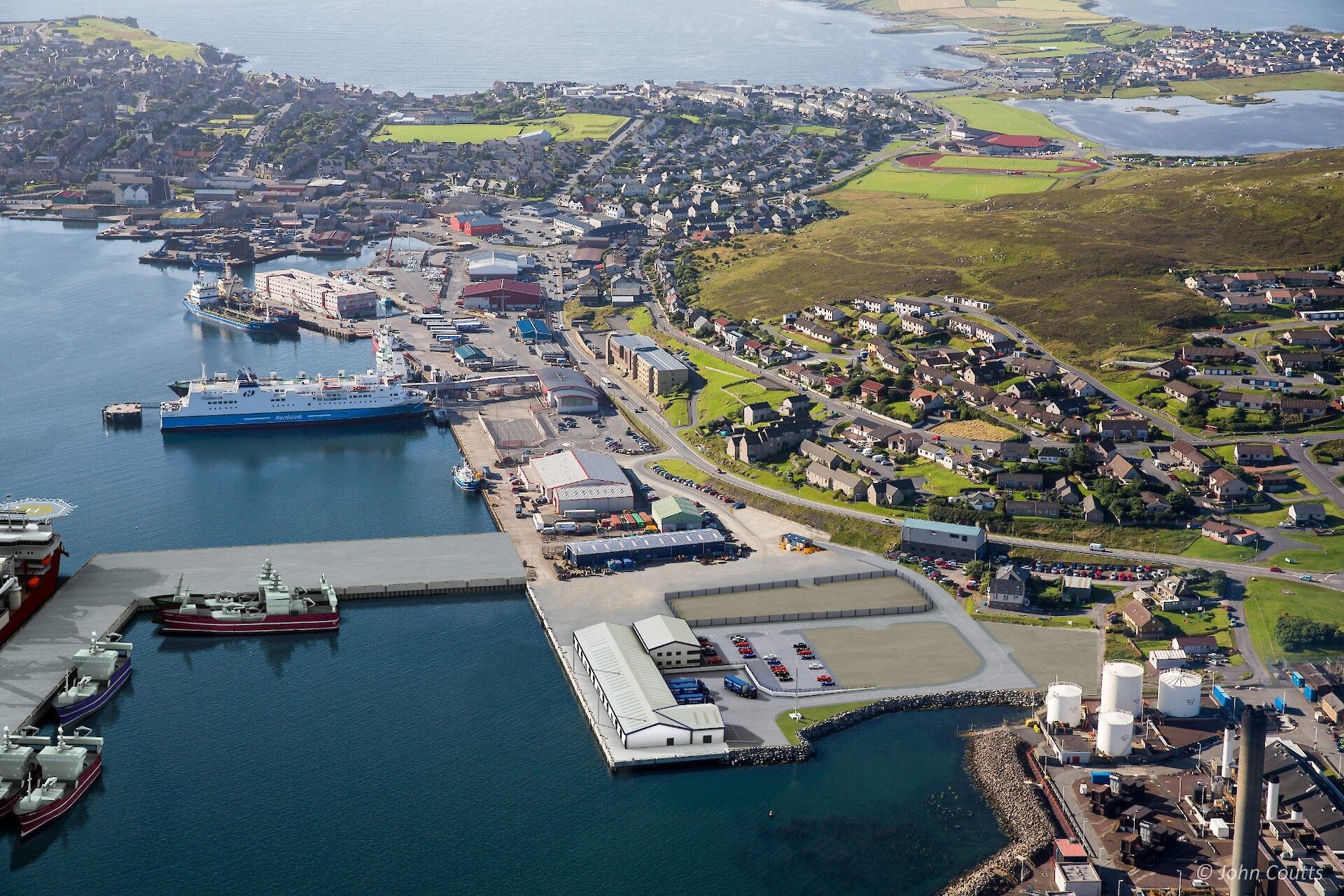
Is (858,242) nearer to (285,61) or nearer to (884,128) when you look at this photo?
(884,128)

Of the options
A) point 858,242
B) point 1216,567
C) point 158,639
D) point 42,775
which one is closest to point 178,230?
point 858,242

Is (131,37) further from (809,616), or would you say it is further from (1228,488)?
(1228,488)

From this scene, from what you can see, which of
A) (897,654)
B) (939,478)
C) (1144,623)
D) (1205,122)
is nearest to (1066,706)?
(1144,623)

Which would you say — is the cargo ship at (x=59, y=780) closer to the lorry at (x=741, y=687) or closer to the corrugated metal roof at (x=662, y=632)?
the corrugated metal roof at (x=662, y=632)

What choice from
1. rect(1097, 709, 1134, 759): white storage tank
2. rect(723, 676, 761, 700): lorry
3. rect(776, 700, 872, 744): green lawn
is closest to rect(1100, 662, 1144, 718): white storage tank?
rect(1097, 709, 1134, 759): white storage tank

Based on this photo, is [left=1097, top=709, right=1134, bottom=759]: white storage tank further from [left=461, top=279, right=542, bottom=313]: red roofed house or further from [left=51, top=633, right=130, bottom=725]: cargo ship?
[left=461, top=279, right=542, bottom=313]: red roofed house

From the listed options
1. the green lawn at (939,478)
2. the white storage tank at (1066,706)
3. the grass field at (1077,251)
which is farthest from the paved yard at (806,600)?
the grass field at (1077,251)

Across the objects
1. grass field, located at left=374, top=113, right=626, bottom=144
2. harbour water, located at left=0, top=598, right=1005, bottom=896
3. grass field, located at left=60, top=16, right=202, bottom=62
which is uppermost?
grass field, located at left=60, top=16, right=202, bottom=62
